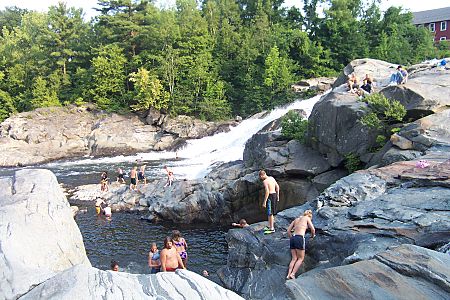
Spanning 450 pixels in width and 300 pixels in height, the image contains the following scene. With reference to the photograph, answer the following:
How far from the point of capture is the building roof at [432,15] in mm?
55744

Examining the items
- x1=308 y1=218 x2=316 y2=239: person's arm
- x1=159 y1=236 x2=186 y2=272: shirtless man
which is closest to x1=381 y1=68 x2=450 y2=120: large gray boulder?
x1=308 y1=218 x2=316 y2=239: person's arm

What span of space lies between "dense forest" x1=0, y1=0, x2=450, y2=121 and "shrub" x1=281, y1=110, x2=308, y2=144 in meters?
21.1

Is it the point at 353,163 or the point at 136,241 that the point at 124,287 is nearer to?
the point at 136,241

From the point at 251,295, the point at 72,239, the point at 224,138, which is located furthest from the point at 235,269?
the point at 224,138

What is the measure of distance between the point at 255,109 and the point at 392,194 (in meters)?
34.6

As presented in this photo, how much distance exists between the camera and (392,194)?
10.3m

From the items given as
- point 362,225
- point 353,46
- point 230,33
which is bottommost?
point 362,225

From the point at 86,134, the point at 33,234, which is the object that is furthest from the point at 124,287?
the point at 86,134

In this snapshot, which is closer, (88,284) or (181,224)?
(88,284)

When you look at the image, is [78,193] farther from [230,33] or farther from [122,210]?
[230,33]

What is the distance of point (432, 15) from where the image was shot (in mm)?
58344

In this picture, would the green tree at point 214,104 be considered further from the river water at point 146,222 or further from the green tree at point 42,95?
the green tree at point 42,95

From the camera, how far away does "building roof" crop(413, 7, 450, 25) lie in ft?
183

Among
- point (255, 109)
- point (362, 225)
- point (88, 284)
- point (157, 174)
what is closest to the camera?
point (88, 284)
